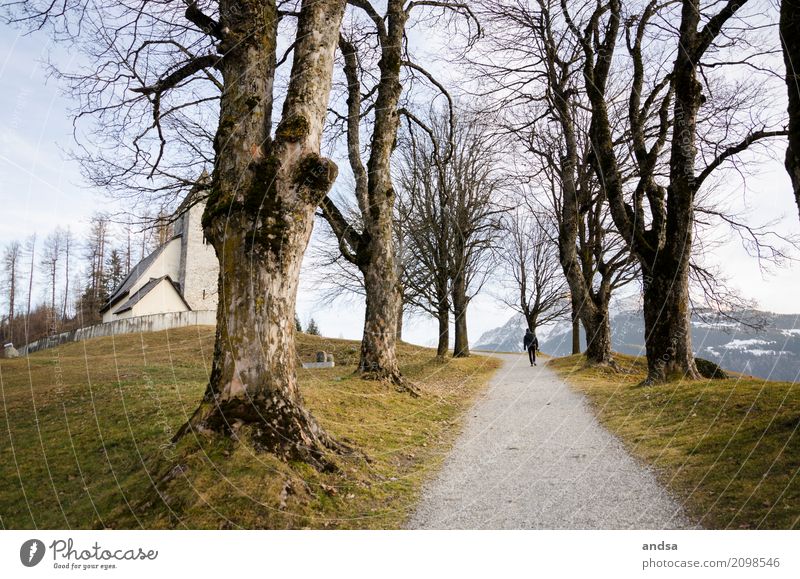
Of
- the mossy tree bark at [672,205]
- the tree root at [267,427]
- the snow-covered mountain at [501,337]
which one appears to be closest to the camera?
the tree root at [267,427]

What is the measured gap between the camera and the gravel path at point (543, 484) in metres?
3.44

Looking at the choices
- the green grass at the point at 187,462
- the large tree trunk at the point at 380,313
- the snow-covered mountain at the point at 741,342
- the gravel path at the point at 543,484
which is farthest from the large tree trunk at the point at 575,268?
the gravel path at the point at 543,484

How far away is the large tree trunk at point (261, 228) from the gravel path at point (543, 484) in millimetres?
1339

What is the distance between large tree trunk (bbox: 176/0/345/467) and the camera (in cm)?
423

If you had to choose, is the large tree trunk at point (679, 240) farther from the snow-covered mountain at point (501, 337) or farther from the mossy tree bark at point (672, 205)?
the snow-covered mountain at point (501, 337)

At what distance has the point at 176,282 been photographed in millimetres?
30969

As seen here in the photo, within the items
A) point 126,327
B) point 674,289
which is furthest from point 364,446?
point 126,327

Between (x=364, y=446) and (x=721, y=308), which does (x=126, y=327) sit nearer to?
(x=364, y=446)

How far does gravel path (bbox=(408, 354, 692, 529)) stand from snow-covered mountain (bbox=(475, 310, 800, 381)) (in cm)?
123

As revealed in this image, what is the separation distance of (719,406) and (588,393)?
382 cm

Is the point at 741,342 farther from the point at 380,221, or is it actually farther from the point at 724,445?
the point at 380,221

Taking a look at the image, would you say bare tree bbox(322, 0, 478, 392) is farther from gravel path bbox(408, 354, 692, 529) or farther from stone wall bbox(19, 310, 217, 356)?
stone wall bbox(19, 310, 217, 356)

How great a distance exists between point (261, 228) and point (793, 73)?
16.1 ft

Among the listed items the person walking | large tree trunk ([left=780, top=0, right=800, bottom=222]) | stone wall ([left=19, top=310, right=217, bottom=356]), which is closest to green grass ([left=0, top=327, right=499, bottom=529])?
large tree trunk ([left=780, top=0, right=800, bottom=222])
